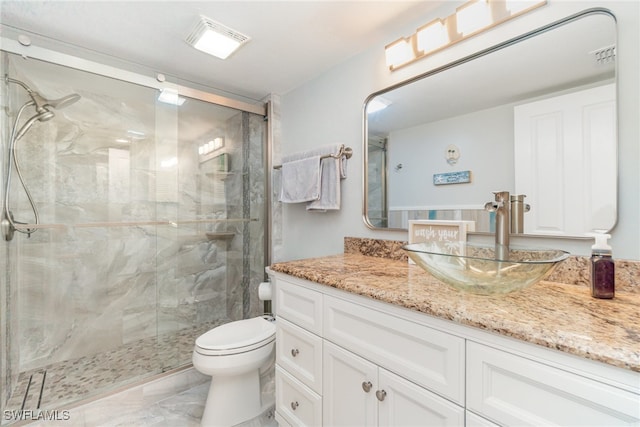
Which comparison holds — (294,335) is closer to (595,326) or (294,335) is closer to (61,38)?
(595,326)

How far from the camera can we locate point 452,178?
132 cm

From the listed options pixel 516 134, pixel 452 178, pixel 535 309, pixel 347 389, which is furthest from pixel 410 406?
pixel 516 134

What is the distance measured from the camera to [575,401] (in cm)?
56

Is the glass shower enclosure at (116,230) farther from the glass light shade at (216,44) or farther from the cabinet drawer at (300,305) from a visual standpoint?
the cabinet drawer at (300,305)

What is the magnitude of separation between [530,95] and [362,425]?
1.35m

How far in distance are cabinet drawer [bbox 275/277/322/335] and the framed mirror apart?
2.08ft

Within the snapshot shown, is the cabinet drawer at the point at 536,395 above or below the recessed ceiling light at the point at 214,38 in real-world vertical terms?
below

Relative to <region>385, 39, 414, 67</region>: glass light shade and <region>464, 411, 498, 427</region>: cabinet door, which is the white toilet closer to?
<region>464, 411, 498, 427</region>: cabinet door

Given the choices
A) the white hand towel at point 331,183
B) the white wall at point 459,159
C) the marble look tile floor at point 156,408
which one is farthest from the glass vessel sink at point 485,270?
the marble look tile floor at point 156,408

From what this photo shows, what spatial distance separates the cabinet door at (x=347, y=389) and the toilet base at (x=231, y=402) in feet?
2.09

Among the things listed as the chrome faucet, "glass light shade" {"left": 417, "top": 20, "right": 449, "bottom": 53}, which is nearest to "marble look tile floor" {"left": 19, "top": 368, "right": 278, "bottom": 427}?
the chrome faucet

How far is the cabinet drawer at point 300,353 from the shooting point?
3.71ft

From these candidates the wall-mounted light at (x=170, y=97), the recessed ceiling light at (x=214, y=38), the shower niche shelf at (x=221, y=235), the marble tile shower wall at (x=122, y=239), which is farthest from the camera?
the shower niche shelf at (x=221, y=235)

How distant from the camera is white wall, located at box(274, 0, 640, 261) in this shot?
896 mm
